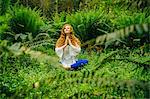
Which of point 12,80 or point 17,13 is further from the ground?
point 17,13

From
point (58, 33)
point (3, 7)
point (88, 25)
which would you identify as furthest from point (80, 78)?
point (58, 33)

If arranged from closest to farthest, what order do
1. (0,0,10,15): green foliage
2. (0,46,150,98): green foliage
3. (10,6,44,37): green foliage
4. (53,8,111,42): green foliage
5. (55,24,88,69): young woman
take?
(0,46,150,98): green foliage < (0,0,10,15): green foliage < (55,24,88,69): young woman < (10,6,44,37): green foliage < (53,8,111,42): green foliage

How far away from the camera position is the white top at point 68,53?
8.59 meters

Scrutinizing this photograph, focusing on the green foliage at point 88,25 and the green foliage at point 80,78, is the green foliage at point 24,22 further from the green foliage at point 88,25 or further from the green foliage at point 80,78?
the green foliage at point 80,78

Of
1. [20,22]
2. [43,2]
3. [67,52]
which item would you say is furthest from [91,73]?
[43,2]

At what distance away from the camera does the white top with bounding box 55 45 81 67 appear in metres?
8.59

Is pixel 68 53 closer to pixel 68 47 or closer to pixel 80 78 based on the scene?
pixel 68 47

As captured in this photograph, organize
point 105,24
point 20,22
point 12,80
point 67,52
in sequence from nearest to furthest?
point 12,80, point 67,52, point 20,22, point 105,24

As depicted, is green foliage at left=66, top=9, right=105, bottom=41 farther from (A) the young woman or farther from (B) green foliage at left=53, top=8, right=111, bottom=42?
(A) the young woman

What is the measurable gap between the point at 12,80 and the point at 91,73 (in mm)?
6376

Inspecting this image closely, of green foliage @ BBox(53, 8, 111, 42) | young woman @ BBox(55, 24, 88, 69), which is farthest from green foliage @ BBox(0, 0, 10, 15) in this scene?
green foliage @ BBox(53, 8, 111, 42)

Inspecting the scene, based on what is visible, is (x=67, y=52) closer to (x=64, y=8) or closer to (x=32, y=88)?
(x=64, y=8)

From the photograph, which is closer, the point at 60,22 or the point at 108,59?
the point at 108,59

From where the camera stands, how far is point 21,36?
29.8 ft
